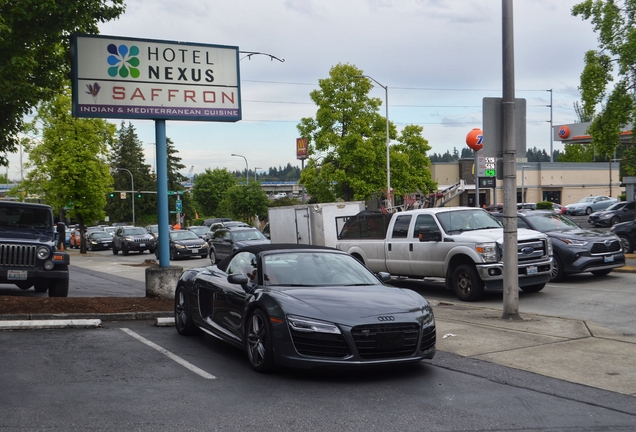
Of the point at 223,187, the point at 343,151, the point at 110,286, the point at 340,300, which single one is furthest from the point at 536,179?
the point at 340,300

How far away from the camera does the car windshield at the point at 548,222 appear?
55.0 feet

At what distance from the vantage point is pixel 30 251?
1426 cm

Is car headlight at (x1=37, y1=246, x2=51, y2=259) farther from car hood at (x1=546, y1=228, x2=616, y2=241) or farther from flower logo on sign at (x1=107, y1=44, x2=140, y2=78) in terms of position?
car hood at (x1=546, y1=228, x2=616, y2=241)

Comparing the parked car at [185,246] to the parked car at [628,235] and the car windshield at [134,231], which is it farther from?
the parked car at [628,235]

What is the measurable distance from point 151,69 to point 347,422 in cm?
970

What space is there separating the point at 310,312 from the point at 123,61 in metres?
8.23

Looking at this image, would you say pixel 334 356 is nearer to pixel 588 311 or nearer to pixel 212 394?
pixel 212 394

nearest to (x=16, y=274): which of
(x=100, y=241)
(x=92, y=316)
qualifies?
(x=92, y=316)

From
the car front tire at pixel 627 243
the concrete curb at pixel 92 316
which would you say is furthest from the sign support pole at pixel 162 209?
the car front tire at pixel 627 243

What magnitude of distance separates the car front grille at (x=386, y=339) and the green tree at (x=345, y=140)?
36.0m

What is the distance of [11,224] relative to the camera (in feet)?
50.1

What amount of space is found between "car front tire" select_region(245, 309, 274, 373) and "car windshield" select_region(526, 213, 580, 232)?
35.8 feet

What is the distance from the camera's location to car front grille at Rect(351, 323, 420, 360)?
6.80m

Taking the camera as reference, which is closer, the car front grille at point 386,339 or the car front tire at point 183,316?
the car front grille at point 386,339
